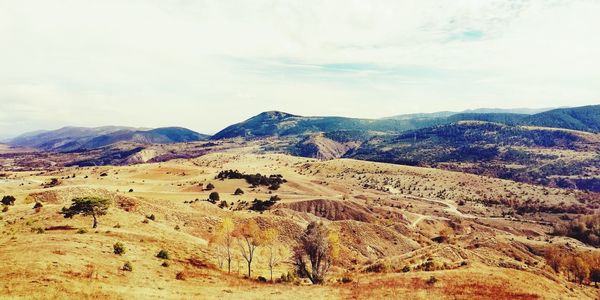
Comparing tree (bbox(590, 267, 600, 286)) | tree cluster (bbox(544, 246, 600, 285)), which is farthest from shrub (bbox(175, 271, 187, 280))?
tree (bbox(590, 267, 600, 286))

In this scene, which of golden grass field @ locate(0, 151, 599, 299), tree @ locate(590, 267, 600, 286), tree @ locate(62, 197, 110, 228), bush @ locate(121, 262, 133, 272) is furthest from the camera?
tree @ locate(590, 267, 600, 286)

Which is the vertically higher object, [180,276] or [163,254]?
[163,254]

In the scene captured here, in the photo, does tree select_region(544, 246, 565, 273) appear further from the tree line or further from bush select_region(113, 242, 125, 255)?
bush select_region(113, 242, 125, 255)

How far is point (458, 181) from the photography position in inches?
7579

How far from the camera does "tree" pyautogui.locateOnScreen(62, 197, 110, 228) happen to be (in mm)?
50062

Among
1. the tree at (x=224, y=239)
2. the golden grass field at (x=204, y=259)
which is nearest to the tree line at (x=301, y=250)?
the tree at (x=224, y=239)

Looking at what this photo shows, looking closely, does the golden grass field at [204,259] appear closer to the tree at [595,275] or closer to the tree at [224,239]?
the tree at [224,239]

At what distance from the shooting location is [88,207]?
5044 centimetres

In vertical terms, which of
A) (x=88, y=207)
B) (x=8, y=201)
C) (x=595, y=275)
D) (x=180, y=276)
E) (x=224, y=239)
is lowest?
(x=595, y=275)

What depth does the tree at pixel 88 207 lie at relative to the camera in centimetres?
5006

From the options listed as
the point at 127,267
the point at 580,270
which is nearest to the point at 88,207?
the point at 127,267

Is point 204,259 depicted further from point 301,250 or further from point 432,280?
point 432,280

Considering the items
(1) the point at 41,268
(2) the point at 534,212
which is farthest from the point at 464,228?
(1) the point at 41,268

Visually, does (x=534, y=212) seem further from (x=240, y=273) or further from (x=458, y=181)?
(x=240, y=273)
